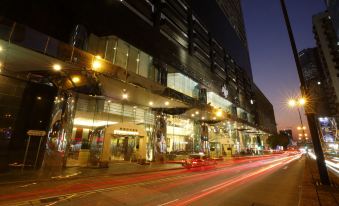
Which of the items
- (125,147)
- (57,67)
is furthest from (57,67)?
(125,147)

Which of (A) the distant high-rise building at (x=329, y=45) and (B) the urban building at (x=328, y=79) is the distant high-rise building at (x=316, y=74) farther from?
(A) the distant high-rise building at (x=329, y=45)

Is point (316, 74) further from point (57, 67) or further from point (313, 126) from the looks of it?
point (57, 67)

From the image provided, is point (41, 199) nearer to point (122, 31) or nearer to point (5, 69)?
point (5, 69)

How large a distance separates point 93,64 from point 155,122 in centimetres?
1360

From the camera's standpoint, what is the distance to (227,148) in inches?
1873

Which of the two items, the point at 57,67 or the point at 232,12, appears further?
the point at 232,12

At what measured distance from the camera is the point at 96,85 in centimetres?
1806

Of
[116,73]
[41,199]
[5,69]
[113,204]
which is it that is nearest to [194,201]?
[113,204]

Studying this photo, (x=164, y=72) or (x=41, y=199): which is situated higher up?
(x=164, y=72)

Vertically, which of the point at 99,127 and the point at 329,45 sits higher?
the point at 329,45

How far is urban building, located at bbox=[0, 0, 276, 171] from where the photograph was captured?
14133 mm

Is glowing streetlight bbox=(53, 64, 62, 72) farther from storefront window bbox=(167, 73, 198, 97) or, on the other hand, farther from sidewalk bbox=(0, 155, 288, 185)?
storefront window bbox=(167, 73, 198, 97)

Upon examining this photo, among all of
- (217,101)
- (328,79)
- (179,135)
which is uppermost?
(328,79)

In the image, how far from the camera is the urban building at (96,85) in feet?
46.4
